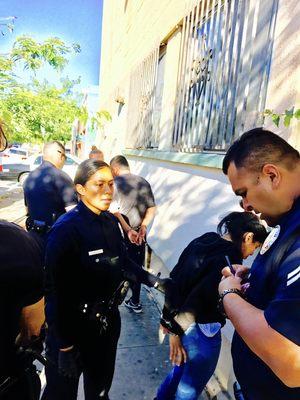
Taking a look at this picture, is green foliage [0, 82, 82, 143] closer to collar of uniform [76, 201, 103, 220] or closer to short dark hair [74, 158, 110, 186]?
short dark hair [74, 158, 110, 186]

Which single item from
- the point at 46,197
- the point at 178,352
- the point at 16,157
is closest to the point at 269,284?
the point at 178,352

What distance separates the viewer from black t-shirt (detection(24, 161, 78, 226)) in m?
3.78

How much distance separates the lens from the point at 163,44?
548 cm

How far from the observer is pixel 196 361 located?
202cm

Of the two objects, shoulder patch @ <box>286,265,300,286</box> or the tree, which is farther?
the tree

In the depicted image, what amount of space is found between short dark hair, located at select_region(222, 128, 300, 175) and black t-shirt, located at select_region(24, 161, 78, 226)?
2831 millimetres

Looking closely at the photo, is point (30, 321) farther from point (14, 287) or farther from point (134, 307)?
point (134, 307)

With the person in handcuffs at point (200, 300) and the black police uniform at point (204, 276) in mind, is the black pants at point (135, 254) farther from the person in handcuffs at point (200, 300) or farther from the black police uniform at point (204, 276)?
the black police uniform at point (204, 276)

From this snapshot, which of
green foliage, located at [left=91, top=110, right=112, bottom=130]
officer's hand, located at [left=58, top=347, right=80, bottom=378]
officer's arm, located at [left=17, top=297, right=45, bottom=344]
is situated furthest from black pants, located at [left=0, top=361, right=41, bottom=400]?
green foliage, located at [left=91, top=110, right=112, bottom=130]

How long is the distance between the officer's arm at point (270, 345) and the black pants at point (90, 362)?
117cm

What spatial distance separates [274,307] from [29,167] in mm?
21295

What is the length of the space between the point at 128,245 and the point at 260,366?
3.08m

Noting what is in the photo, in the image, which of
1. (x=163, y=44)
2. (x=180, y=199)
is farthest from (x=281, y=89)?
(x=163, y=44)

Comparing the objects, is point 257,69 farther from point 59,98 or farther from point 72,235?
point 59,98
